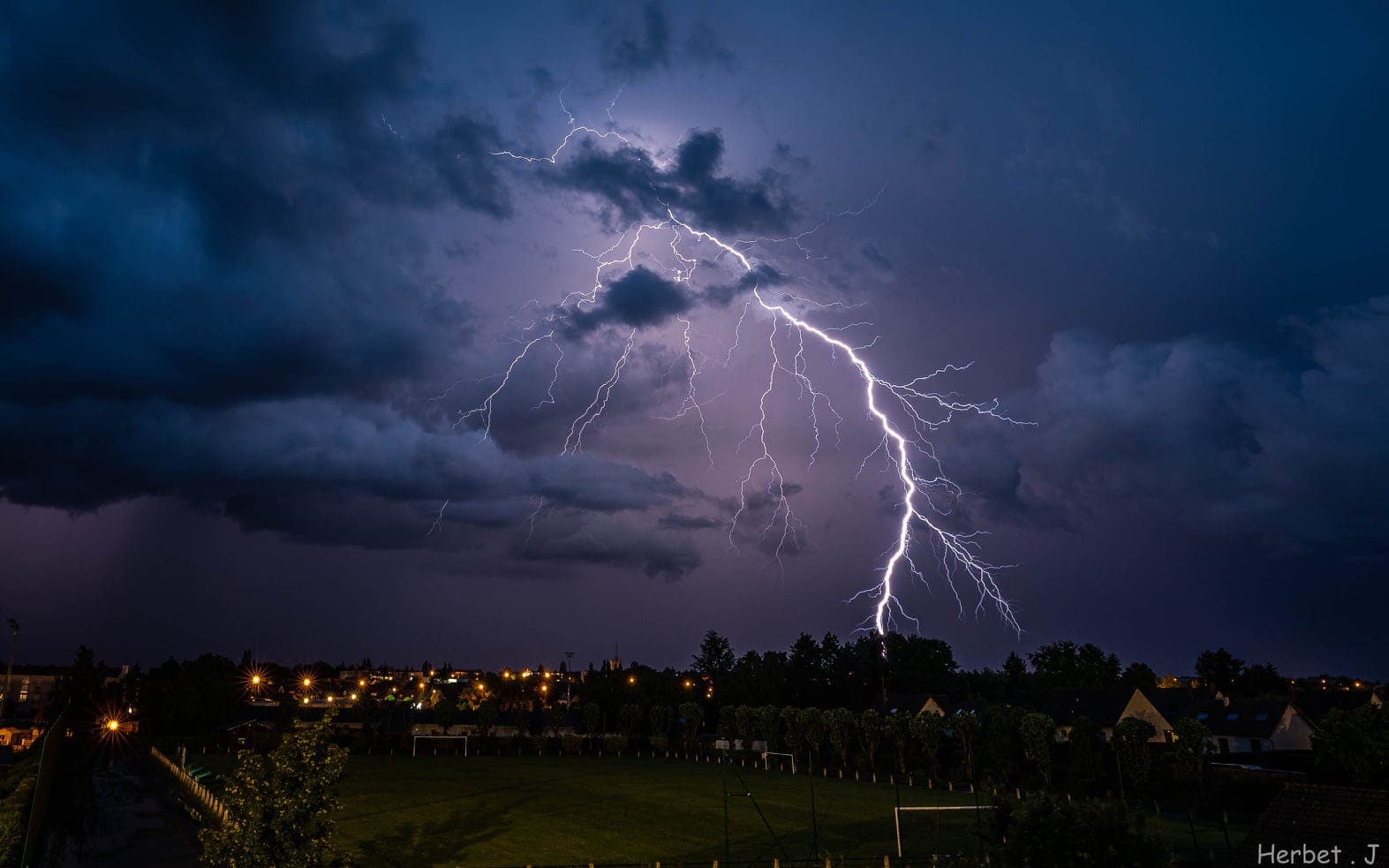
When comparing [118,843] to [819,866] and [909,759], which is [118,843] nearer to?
[819,866]

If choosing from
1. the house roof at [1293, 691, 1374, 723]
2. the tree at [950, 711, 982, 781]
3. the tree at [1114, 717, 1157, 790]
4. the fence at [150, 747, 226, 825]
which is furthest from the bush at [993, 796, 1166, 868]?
the house roof at [1293, 691, 1374, 723]

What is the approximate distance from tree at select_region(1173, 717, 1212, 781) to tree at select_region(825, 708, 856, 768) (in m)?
21.9

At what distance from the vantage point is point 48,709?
3521 inches

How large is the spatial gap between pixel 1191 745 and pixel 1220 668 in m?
81.7

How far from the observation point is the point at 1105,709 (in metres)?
58.1

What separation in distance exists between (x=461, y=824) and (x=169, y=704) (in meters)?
52.3

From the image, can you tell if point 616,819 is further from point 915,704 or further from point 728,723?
point 915,704

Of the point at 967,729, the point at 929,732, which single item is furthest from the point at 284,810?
the point at 967,729

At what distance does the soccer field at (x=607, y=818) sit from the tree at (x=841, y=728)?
17.7 feet

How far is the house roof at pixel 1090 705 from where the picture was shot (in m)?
56.9

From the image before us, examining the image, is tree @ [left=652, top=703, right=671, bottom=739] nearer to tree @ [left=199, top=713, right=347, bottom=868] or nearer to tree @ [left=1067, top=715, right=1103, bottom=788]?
tree @ [left=1067, top=715, right=1103, bottom=788]

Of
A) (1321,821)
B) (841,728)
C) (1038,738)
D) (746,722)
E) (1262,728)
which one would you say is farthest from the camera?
(746,722)

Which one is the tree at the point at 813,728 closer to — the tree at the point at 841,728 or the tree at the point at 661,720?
the tree at the point at 841,728

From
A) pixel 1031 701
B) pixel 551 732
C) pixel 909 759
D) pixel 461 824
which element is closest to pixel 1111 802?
pixel 461 824
